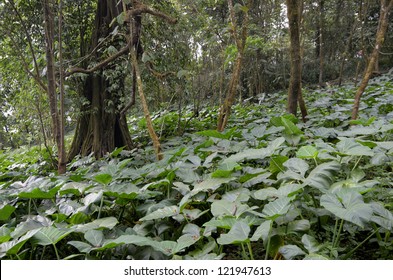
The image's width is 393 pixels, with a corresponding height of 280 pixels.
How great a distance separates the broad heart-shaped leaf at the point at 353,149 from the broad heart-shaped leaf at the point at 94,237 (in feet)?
4.58

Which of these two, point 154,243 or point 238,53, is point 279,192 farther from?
point 238,53

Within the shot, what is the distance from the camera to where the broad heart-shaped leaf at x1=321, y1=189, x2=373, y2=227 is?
4.42ft

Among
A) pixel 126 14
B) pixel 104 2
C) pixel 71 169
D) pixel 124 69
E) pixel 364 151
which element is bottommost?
pixel 71 169

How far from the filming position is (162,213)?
1.76 m

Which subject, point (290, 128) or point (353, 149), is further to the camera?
point (290, 128)

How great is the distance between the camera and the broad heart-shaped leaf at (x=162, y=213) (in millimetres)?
1716

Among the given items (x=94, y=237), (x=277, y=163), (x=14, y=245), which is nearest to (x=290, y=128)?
(x=277, y=163)

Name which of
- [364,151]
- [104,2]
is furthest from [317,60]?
[364,151]

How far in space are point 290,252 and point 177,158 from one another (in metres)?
1.62

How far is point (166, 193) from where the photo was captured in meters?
2.29

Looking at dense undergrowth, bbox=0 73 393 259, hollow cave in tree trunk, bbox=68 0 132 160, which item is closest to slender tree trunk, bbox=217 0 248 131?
dense undergrowth, bbox=0 73 393 259

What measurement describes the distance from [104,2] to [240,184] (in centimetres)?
409

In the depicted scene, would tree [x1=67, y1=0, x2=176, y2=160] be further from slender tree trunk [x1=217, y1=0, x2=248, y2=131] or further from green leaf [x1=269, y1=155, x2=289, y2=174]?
green leaf [x1=269, y1=155, x2=289, y2=174]
